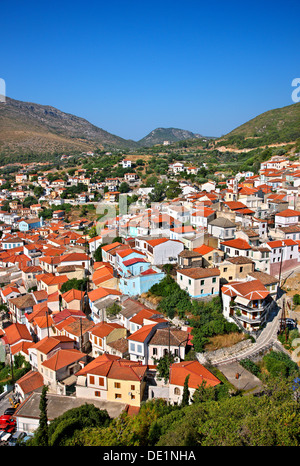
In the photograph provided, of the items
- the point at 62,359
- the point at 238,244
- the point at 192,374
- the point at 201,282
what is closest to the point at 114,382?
Answer: the point at 192,374

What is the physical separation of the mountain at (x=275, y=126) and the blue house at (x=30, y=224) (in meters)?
45.3

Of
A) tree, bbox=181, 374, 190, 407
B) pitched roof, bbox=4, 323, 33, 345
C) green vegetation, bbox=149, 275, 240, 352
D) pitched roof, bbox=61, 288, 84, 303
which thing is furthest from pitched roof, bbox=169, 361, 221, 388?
pitched roof, bbox=4, 323, 33, 345

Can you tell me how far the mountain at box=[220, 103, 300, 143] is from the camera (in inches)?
2709

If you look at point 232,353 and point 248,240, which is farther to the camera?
point 248,240

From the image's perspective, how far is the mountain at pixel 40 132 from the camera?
10769cm

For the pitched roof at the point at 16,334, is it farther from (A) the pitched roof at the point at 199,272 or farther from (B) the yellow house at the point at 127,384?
(A) the pitched roof at the point at 199,272

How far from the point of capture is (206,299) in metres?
18.9

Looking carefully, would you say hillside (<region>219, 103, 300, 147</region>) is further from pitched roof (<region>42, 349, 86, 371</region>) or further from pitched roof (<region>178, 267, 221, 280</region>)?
pitched roof (<region>42, 349, 86, 371</region>)

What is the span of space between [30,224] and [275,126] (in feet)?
192

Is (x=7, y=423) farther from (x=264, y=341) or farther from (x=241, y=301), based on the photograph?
(x=264, y=341)

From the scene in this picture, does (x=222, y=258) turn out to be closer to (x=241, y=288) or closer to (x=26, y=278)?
(x=241, y=288)
